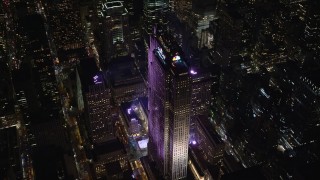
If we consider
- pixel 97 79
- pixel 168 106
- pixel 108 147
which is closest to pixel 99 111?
pixel 97 79

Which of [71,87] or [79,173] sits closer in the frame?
[79,173]

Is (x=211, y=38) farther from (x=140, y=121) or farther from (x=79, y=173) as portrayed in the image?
(x=79, y=173)

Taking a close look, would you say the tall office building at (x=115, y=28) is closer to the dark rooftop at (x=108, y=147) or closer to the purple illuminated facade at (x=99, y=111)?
the purple illuminated facade at (x=99, y=111)

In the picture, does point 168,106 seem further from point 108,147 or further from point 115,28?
point 115,28

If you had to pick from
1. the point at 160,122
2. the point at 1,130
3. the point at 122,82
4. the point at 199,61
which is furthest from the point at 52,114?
the point at 199,61

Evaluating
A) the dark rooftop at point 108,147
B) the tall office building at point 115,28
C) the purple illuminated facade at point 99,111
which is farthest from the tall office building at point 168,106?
the tall office building at point 115,28

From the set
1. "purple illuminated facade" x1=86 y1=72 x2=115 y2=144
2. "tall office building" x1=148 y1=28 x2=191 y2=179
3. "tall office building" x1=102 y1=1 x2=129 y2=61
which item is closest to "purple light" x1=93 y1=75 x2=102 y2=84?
"purple illuminated facade" x1=86 y1=72 x2=115 y2=144
